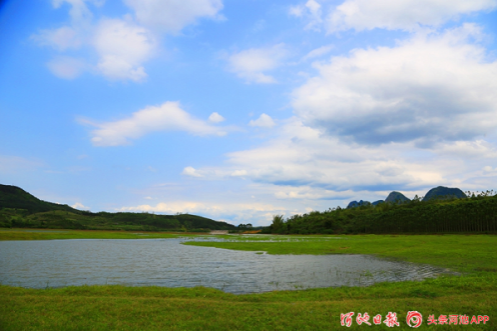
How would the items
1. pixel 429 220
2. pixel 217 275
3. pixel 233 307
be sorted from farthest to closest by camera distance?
pixel 429 220, pixel 217 275, pixel 233 307

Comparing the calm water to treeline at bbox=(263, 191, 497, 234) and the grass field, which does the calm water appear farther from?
treeline at bbox=(263, 191, 497, 234)

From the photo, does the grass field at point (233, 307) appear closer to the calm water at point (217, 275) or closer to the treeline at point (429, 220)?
the calm water at point (217, 275)

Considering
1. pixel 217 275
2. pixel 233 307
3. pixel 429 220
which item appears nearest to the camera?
pixel 233 307

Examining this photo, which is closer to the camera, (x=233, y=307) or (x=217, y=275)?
(x=233, y=307)

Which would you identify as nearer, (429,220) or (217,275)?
(217,275)

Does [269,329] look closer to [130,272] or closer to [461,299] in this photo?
[461,299]

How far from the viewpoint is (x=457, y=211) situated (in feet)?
340

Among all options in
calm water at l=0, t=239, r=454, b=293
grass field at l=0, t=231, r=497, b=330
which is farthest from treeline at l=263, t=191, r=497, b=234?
grass field at l=0, t=231, r=497, b=330

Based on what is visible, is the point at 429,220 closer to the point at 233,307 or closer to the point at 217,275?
the point at 217,275

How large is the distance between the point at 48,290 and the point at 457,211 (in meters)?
120

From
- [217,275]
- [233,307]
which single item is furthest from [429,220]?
[233,307]

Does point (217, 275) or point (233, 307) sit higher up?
point (233, 307)

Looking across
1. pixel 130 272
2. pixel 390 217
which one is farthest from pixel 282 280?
pixel 390 217

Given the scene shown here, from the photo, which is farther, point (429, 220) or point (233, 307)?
point (429, 220)
